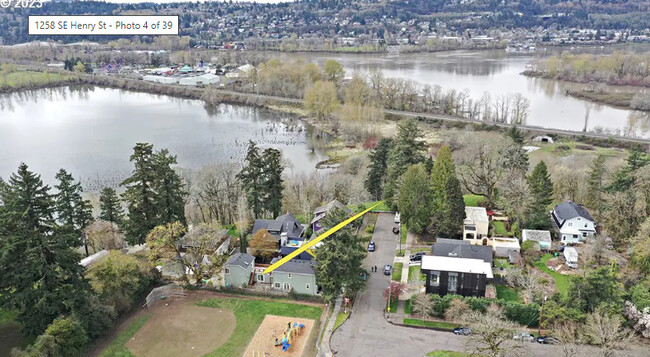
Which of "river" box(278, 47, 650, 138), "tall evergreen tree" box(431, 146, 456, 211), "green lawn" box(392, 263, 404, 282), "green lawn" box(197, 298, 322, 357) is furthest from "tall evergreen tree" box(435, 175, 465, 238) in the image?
"river" box(278, 47, 650, 138)

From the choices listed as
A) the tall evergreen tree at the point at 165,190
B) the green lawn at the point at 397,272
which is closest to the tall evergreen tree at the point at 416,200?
the green lawn at the point at 397,272

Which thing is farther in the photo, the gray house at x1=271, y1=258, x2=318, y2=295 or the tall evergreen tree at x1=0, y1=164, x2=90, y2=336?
the gray house at x1=271, y1=258, x2=318, y2=295

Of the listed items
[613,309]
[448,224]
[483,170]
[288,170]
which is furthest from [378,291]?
[288,170]

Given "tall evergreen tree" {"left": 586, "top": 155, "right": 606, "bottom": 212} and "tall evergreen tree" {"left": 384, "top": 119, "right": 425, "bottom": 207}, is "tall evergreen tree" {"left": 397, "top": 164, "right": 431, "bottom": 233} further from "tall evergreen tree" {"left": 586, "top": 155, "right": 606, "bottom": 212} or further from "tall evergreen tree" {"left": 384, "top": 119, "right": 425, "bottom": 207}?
"tall evergreen tree" {"left": 586, "top": 155, "right": 606, "bottom": 212}

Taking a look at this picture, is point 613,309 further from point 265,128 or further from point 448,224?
point 265,128

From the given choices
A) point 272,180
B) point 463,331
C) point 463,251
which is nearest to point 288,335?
point 463,331

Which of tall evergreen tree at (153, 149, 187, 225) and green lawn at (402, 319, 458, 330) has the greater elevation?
tall evergreen tree at (153, 149, 187, 225)

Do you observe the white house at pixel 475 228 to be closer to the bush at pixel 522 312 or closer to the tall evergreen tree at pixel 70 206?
the bush at pixel 522 312
